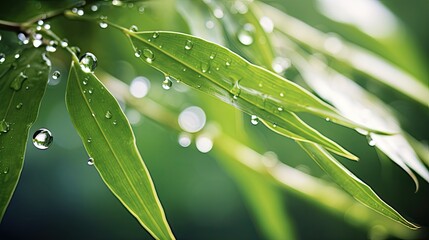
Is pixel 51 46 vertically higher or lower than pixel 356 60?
lower

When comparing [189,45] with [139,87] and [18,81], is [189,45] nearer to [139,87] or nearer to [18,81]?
[18,81]

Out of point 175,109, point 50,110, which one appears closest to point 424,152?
point 175,109

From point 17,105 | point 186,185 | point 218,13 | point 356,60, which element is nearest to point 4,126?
point 17,105

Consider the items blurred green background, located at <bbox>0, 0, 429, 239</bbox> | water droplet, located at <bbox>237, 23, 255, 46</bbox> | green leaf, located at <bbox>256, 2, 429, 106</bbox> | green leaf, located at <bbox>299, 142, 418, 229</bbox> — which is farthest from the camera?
blurred green background, located at <bbox>0, 0, 429, 239</bbox>

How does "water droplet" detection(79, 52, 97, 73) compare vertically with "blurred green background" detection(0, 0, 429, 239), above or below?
below

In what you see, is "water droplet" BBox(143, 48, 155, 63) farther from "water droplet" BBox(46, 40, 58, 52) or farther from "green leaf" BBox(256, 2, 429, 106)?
"green leaf" BBox(256, 2, 429, 106)

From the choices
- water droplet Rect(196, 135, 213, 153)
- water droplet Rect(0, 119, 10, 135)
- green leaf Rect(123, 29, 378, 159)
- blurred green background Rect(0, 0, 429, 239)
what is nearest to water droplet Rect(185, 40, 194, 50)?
green leaf Rect(123, 29, 378, 159)
